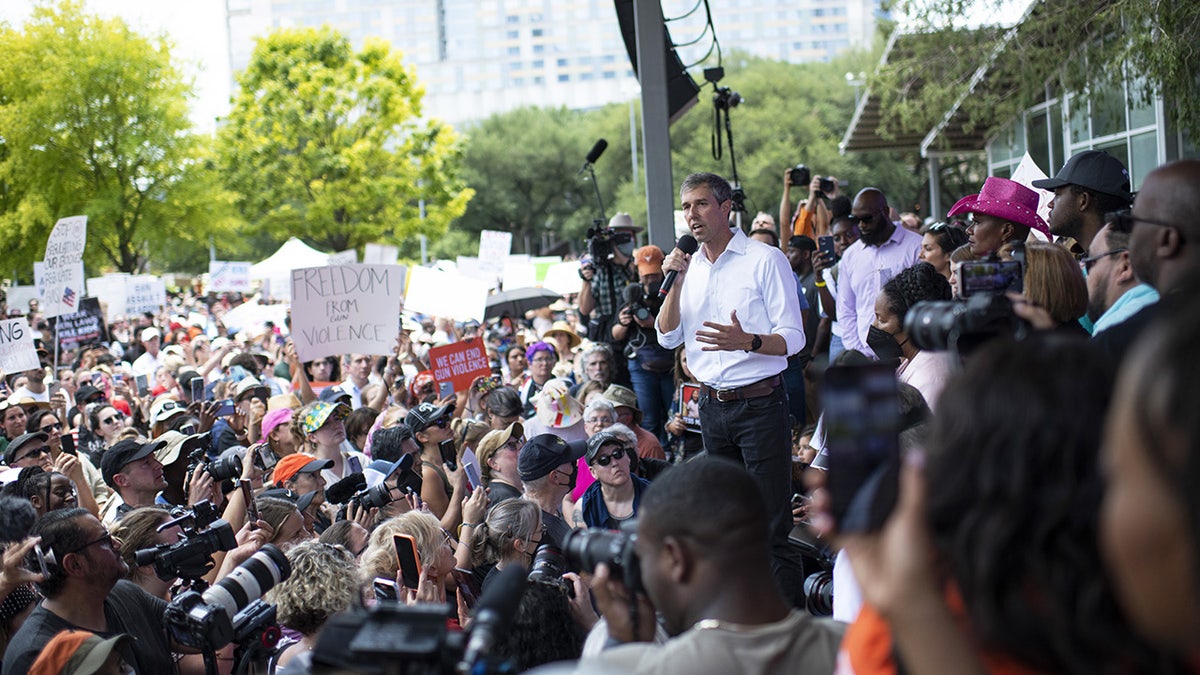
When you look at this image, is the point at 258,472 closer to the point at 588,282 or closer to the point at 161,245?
the point at 588,282

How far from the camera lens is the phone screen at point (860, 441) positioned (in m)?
1.87

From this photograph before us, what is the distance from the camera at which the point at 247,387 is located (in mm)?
11438

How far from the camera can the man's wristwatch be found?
5977 millimetres

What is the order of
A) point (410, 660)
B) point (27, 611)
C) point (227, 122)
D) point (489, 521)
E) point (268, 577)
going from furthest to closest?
point (227, 122) < point (489, 521) < point (27, 611) < point (268, 577) < point (410, 660)

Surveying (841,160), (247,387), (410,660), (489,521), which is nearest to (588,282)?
(247,387)

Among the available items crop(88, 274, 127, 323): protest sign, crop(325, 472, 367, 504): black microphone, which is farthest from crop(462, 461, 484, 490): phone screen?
crop(88, 274, 127, 323): protest sign

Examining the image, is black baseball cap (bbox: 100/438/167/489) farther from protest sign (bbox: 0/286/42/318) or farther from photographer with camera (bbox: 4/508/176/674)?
protest sign (bbox: 0/286/42/318)

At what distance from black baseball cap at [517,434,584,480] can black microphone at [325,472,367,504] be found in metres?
0.89

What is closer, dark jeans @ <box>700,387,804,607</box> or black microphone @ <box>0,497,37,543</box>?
black microphone @ <box>0,497,37,543</box>

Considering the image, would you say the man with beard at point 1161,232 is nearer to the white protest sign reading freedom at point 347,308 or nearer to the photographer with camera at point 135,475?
the photographer with camera at point 135,475

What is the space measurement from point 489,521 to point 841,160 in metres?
52.6

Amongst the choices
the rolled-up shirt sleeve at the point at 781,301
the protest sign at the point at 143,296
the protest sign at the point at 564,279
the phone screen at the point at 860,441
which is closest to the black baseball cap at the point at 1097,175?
the rolled-up shirt sleeve at the point at 781,301

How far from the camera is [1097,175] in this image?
556cm

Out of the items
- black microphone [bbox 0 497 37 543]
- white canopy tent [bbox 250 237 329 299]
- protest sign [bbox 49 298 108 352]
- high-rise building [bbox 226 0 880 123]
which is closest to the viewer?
black microphone [bbox 0 497 37 543]
